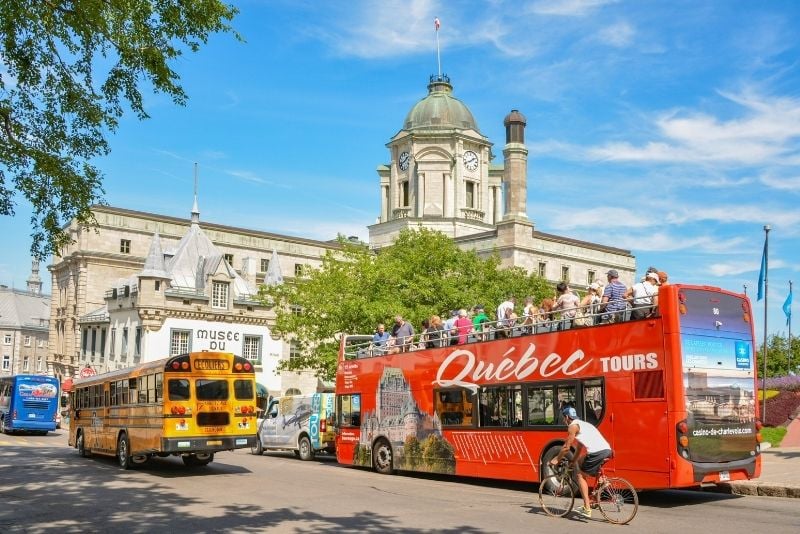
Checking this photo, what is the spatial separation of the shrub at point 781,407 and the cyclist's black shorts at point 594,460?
1814 centimetres

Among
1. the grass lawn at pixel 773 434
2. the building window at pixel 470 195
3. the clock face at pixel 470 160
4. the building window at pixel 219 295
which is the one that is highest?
the clock face at pixel 470 160

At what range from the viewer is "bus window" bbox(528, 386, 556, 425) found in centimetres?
1631

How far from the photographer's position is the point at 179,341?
57.3 m

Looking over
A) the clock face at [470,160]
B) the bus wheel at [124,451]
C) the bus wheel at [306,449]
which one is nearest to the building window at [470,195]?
the clock face at [470,160]

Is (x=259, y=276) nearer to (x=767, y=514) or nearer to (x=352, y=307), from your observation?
(x=352, y=307)

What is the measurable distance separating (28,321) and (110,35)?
130008mm

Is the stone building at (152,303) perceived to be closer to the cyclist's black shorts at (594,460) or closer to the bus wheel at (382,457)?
the bus wheel at (382,457)

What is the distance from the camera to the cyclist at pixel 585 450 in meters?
12.5

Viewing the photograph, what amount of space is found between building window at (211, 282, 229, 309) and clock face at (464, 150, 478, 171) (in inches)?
1352

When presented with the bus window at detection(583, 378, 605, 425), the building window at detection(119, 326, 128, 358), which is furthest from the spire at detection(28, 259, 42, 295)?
the bus window at detection(583, 378, 605, 425)

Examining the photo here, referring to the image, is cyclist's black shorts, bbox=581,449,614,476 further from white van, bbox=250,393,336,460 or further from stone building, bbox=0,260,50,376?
stone building, bbox=0,260,50,376

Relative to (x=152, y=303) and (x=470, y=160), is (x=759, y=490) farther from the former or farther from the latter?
(x=470, y=160)

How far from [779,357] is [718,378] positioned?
50.5 metres

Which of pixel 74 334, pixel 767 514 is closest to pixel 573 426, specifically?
pixel 767 514
